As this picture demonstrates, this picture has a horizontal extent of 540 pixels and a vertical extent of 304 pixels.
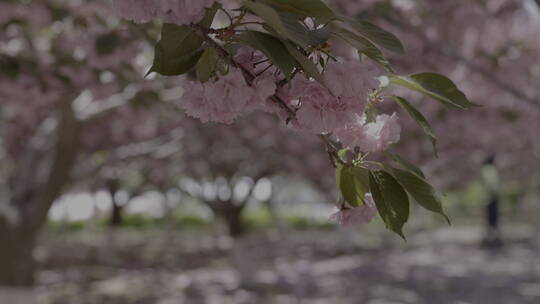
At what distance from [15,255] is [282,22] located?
183 inches

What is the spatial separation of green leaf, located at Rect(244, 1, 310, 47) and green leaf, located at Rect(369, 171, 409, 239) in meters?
0.34

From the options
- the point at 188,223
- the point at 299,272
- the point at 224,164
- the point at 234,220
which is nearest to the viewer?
the point at 224,164

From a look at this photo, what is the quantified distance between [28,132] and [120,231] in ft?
53.3

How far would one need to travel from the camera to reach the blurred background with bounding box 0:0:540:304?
150 inches

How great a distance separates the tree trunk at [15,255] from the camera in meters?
4.66

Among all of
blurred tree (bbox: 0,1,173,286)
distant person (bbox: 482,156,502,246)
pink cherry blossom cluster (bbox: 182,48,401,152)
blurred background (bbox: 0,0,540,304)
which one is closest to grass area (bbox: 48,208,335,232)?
blurred background (bbox: 0,0,540,304)

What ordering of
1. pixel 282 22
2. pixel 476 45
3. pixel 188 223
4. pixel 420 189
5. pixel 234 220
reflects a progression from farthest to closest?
pixel 188 223 < pixel 234 220 < pixel 476 45 < pixel 420 189 < pixel 282 22

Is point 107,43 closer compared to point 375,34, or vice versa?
point 375,34

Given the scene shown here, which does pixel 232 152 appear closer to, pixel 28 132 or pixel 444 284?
pixel 28 132

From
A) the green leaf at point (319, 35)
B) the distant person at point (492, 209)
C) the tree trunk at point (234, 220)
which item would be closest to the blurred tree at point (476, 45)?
the green leaf at point (319, 35)

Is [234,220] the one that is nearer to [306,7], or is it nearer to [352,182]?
[352,182]

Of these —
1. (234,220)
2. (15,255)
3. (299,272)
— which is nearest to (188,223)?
(299,272)

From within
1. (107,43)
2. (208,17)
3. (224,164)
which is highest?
(224,164)

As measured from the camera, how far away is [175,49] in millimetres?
929
